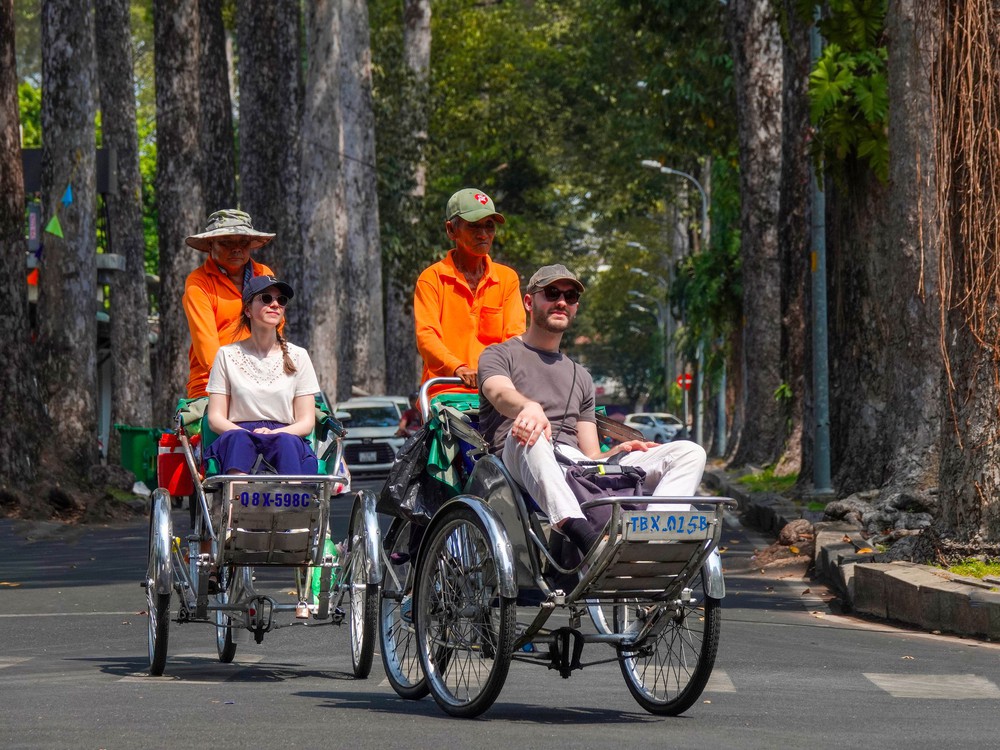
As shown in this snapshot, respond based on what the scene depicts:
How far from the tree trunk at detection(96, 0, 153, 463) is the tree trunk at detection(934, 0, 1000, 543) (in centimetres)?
2285

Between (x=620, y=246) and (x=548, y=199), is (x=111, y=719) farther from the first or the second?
(x=620, y=246)

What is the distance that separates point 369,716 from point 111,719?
3.06 feet

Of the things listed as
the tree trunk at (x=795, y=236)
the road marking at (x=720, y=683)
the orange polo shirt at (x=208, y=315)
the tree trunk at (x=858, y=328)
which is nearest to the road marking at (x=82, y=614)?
the orange polo shirt at (x=208, y=315)

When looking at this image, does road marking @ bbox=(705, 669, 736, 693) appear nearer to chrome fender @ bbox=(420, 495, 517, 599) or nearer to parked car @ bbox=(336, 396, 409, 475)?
chrome fender @ bbox=(420, 495, 517, 599)

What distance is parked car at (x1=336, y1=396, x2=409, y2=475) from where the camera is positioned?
3438cm

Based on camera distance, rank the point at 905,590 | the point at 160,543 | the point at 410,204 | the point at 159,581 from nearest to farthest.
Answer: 1. the point at 159,581
2. the point at 160,543
3. the point at 905,590
4. the point at 410,204

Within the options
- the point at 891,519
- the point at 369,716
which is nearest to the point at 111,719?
the point at 369,716

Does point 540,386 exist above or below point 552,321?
below

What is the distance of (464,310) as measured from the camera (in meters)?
8.95

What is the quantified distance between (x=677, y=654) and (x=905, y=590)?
467 centimetres

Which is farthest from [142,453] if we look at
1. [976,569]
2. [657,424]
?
[657,424]

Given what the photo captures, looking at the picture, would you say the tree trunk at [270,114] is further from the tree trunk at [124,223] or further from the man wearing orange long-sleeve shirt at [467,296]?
the man wearing orange long-sleeve shirt at [467,296]

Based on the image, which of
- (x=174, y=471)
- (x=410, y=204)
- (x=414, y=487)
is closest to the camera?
(x=414, y=487)

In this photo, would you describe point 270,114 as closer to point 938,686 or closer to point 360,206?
point 360,206
